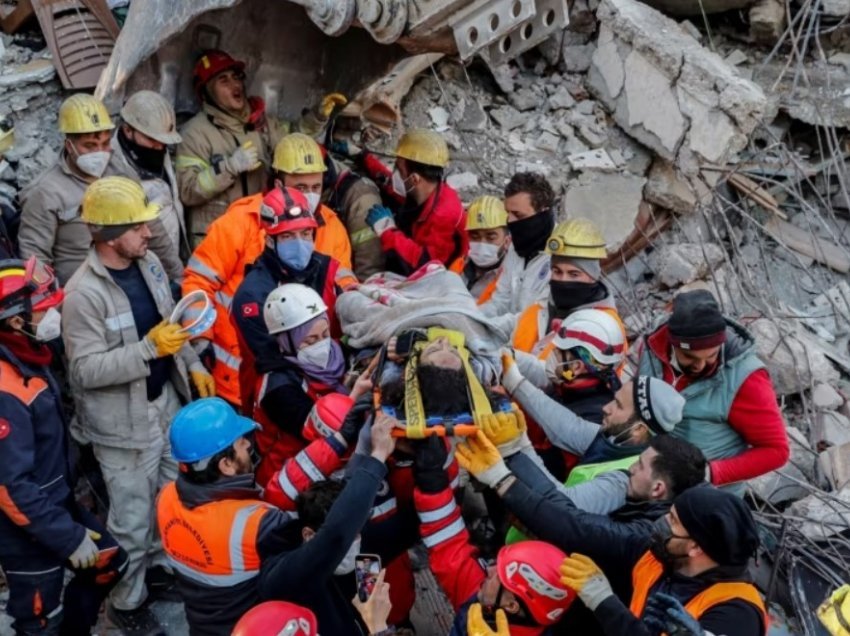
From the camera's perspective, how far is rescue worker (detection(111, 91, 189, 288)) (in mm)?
4836

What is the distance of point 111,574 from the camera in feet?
13.3

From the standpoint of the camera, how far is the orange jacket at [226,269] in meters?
4.72

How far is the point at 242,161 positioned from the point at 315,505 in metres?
2.47

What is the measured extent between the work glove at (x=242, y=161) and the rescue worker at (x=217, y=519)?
2161mm

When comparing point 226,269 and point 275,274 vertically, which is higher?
point 275,274

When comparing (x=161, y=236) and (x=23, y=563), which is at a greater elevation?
(x=161, y=236)

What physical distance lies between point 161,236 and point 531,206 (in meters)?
1.75

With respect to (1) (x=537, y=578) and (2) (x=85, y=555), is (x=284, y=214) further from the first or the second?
(1) (x=537, y=578)

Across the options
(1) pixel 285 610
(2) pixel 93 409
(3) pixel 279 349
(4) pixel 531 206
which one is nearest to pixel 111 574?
(2) pixel 93 409

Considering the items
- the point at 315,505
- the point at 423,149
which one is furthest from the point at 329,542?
the point at 423,149

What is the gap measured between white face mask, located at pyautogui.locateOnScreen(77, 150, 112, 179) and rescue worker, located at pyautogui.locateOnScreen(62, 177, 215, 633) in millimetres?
491

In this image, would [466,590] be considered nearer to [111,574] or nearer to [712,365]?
[712,365]

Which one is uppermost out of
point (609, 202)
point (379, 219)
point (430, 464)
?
point (430, 464)

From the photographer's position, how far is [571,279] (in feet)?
13.7
